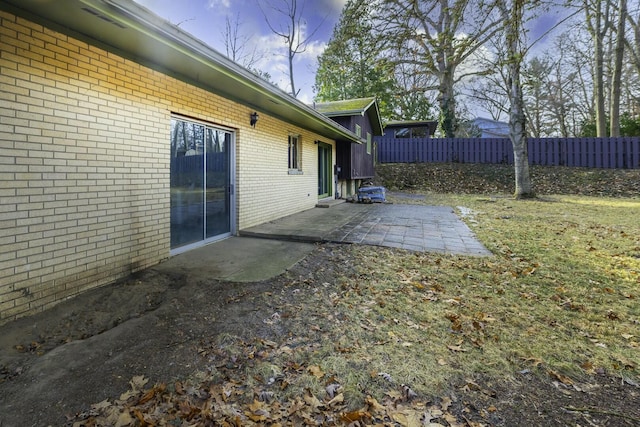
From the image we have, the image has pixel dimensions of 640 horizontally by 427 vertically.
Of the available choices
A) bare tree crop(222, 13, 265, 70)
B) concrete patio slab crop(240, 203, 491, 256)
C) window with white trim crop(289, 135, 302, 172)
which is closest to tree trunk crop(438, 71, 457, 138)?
bare tree crop(222, 13, 265, 70)

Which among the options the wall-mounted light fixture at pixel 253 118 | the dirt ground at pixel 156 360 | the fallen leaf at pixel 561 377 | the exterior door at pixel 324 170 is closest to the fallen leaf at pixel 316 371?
the dirt ground at pixel 156 360

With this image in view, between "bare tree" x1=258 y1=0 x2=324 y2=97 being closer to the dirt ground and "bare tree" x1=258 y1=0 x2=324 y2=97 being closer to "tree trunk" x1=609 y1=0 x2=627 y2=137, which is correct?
"tree trunk" x1=609 y1=0 x2=627 y2=137

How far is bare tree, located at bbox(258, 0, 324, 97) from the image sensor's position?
17719mm

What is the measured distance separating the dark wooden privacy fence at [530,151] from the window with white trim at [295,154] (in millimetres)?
13324

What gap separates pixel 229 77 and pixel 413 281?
3729 mm

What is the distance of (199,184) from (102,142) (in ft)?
5.78

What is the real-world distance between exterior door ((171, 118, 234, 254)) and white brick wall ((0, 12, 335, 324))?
0.94 ft

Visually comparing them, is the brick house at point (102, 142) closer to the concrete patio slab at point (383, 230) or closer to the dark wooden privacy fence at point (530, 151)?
the concrete patio slab at point (383, 230)

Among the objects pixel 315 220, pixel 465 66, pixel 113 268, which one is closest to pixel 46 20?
pixel 113 268

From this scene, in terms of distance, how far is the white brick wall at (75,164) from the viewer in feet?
9.19

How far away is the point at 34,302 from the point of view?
2.95 m

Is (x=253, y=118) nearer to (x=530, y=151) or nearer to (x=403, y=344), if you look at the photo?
(x=403, y=344)

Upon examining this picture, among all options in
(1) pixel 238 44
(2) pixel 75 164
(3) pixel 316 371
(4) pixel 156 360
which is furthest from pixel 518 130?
(1) pixel 238 44

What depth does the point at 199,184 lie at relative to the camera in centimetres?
527
